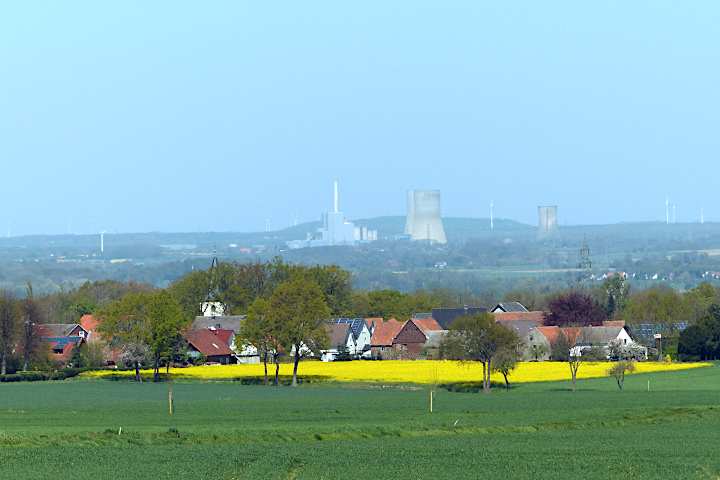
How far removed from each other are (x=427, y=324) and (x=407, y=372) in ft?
116

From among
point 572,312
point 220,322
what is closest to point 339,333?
point 220,322

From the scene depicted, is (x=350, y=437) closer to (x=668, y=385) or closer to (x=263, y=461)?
(x=263, y=461)

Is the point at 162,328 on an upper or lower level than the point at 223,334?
upper

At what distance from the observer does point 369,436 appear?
33.8m

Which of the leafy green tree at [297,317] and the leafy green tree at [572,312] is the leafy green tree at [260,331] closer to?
the leafy green tree at [297,317]

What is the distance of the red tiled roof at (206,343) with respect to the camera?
286ft

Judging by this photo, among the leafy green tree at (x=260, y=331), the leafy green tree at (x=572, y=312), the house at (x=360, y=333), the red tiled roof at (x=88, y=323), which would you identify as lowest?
the house at (x=360, y=333)

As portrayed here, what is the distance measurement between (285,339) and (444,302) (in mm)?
88096

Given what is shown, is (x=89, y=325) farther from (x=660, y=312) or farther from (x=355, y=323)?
(x=660, y=312)

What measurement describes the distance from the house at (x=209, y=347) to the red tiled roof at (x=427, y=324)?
22.1m

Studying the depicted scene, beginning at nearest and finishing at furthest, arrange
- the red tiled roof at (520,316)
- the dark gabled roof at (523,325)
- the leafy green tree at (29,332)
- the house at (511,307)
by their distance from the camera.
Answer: the leafy green tree at (29,332), the dark gabled roof at (523,325), the red tiled roof at (520,316), the house at (511,307)

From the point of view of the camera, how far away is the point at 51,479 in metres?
24.2

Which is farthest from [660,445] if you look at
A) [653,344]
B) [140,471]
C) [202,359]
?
[653,344]

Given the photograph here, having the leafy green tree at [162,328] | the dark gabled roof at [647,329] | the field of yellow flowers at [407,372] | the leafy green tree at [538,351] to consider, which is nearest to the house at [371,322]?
the leafy green tree at [538,351]
